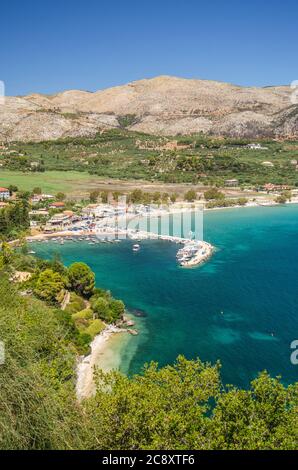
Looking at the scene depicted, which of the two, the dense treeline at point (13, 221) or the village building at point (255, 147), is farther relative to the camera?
the village building at point (255, 147)

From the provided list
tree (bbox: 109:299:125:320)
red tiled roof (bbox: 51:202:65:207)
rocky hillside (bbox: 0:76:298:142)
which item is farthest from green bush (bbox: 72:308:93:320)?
rocky hillside (bbox: 0:76:298:142)

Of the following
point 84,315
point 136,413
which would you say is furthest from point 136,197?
point 136,413

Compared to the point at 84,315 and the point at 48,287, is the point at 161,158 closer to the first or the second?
the point at 48,287

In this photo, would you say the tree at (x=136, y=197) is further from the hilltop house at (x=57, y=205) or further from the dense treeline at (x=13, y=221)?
the dense treeline at (x=13, y=221)

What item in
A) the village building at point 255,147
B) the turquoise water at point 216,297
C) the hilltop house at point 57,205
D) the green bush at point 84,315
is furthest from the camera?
the village building at point 255,147

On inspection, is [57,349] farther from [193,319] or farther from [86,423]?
[193,319]

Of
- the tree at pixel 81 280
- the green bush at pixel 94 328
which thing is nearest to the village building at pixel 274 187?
the tree at pixel 81 280
